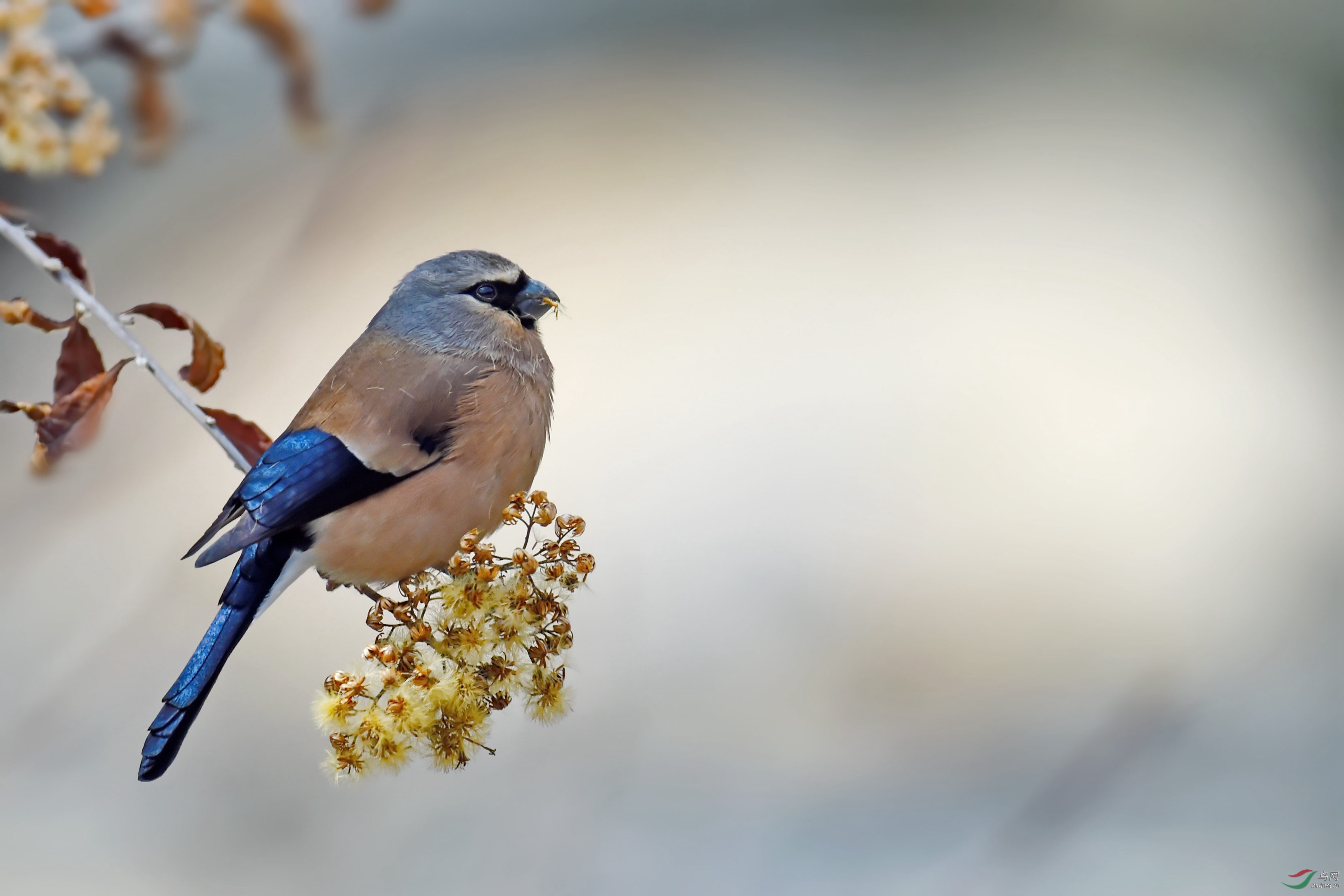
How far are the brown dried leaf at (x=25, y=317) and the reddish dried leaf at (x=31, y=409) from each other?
7 centimetres

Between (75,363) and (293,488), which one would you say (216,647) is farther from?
(75,363)

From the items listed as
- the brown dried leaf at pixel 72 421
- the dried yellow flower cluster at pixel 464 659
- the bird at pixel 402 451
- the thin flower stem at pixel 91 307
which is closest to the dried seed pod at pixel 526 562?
the dried yellow flower cluster at pixel 464 659

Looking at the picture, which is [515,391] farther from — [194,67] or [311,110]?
[194,67]

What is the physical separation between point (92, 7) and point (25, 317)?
1.04 feet

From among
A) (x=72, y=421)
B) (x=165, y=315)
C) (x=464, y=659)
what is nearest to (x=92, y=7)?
(x=165, y=315)

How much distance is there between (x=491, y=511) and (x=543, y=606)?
0.77ft

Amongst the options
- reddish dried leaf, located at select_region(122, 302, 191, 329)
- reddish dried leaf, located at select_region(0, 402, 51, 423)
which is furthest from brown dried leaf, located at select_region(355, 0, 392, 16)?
reddish dried leaf, located at select_region(0, 402, 51, 423)

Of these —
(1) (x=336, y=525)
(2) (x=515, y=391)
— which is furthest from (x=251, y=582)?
(2) (x=515, y=391)

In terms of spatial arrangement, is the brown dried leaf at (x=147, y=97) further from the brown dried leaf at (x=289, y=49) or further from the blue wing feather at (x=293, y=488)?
the blue wing feather at (x=293, y=488)

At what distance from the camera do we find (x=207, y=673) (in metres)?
0.94

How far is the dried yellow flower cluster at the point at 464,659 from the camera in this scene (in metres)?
0.87

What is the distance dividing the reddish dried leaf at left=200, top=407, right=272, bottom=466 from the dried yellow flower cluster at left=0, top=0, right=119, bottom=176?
280mm

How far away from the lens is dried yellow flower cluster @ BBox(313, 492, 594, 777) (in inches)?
34.2

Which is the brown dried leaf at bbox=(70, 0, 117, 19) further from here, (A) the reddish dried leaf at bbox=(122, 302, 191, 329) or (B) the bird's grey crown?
(B) the bird's grey crown
